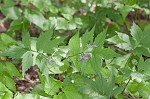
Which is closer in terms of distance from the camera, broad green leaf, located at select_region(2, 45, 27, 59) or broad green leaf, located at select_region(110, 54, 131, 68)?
broad green leaf, located at select_region(2, 45, 27, 59)

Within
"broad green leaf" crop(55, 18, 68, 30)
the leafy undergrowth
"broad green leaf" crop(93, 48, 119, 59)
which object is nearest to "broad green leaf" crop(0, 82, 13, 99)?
the leafy undergrowth

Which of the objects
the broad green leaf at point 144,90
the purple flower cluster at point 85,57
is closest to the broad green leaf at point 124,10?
the broad green leaf at point 144,90

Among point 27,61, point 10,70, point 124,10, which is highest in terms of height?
point 27,61

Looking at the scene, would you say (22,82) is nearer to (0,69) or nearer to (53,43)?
(0,69)

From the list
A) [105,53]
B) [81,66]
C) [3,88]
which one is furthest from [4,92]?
[105,53]

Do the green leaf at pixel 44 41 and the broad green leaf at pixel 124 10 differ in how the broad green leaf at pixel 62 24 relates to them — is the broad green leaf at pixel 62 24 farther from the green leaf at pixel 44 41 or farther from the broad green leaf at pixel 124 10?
the green leaf at pixel 44 41

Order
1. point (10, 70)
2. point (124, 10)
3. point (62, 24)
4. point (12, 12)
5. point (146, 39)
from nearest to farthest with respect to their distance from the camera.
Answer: point (146, 39) → point (10, 70) → point (62, 24) → point (124, 10) → point (12, 12)

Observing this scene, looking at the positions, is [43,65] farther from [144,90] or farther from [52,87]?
[144,90]

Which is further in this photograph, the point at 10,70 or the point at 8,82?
the point at 10,70

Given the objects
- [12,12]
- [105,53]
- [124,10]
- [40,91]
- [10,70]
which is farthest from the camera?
[12,12]

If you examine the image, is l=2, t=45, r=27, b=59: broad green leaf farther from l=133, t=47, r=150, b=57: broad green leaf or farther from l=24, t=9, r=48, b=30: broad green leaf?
l=24, t=9, r=48, b=30: broad green leaf

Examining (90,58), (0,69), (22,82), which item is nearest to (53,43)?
(90,58)
